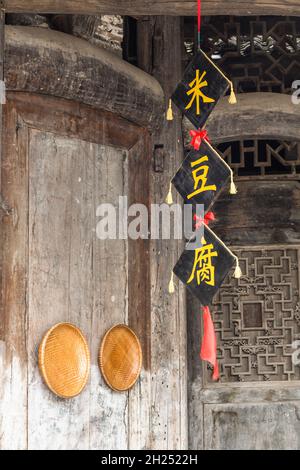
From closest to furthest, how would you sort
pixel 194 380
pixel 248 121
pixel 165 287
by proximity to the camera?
pixel 165 287 → pixel 248 121 → pixel 194 380

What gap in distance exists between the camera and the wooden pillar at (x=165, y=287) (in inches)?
207

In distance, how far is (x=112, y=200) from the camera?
511 cm

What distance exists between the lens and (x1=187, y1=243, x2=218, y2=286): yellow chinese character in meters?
4.37

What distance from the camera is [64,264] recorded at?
473 centimetres

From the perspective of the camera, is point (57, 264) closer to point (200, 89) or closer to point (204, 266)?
point (204, 266)

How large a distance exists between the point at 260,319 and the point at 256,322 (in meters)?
0.04

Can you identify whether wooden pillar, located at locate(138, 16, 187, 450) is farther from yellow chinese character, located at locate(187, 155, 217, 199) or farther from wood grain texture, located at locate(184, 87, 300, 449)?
yellow chinese character, located at locate(187, 155, 217, 199)

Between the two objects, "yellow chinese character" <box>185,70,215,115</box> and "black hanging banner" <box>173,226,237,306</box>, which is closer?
"black hanging banner" <box>173,226,237,306</box>

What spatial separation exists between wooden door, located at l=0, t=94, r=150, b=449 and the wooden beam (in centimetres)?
56

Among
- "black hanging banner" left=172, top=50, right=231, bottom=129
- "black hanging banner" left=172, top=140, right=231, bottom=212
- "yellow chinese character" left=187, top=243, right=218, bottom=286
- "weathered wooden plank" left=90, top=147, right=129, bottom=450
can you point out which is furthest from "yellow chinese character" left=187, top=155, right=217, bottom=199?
"weathered wooden plank" left=90, top=147, right=129, bottom=450

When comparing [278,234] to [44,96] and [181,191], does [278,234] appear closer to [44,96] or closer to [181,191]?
[181,191]

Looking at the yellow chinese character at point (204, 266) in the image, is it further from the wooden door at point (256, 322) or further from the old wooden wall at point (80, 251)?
the wooden door at point (256, 322)

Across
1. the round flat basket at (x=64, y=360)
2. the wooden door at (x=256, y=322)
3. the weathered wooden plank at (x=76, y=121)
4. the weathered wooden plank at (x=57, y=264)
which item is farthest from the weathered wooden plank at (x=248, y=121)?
the round flat basket at (x=64, y=360)

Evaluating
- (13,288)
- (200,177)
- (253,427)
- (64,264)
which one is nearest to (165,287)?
(64,264)
